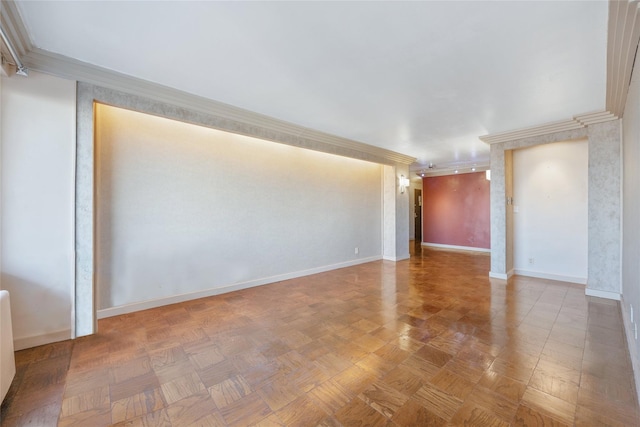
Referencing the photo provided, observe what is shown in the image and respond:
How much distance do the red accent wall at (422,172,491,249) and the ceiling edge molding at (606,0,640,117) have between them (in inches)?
206

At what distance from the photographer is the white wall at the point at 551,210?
445cm

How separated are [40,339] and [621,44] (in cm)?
578

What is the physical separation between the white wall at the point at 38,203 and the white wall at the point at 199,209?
0.51 meters

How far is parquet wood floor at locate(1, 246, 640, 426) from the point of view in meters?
1.63

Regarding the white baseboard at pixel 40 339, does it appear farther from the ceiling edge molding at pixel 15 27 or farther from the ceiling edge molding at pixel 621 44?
the ceiling edge molding at pixel 621 44

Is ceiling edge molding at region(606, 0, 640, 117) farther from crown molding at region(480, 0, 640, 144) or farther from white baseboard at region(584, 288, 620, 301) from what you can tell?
white baseboard at region(584, 288, 620, 301)

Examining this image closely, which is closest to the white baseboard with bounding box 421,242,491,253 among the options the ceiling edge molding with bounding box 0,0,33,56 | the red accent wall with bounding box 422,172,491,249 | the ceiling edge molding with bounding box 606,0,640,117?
the red accent wall with bounding box 422,172,491,249

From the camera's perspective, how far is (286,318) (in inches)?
122

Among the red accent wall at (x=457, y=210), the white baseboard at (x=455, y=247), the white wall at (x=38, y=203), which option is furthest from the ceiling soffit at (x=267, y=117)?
the white baseboard at (x=455, y=247)

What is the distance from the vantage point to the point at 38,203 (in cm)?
243

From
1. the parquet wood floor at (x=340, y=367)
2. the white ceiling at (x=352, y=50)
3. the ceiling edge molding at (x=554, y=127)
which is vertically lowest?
the parquet wood floor at (x=340, y=367)

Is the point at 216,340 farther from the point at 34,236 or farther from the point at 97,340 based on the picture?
the point at 34,236

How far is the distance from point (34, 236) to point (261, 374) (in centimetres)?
249

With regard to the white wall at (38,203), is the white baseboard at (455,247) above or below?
below
